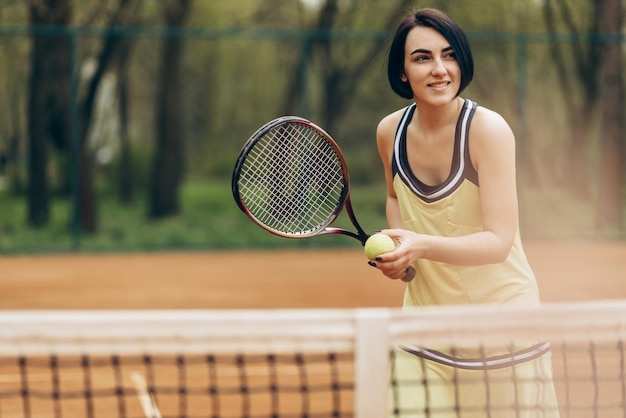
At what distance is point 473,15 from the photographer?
45.6 feet

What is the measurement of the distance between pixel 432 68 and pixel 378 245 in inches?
15.5

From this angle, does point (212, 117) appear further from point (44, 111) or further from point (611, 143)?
point (611, 143)

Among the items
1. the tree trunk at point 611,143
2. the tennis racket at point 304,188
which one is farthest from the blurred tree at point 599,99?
the tennis racket at point 304,188

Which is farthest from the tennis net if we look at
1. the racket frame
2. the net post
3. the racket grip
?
the racket frame

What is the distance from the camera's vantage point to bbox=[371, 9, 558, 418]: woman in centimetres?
203

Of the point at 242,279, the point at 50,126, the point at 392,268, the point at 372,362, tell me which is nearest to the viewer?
the point at 372,362

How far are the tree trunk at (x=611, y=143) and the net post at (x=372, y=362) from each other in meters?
9.60

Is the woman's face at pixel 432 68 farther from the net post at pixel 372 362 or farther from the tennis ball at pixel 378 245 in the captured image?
the net post at pixel 372 362

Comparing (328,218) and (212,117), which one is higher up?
(212,117)

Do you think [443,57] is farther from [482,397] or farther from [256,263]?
[256,263]

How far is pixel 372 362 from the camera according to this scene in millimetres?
1890

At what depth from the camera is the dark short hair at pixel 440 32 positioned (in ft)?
6.83

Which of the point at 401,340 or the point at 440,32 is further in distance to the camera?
the point at 440,32

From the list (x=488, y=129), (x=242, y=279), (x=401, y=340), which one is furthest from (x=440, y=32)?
(x=242, y=279)
